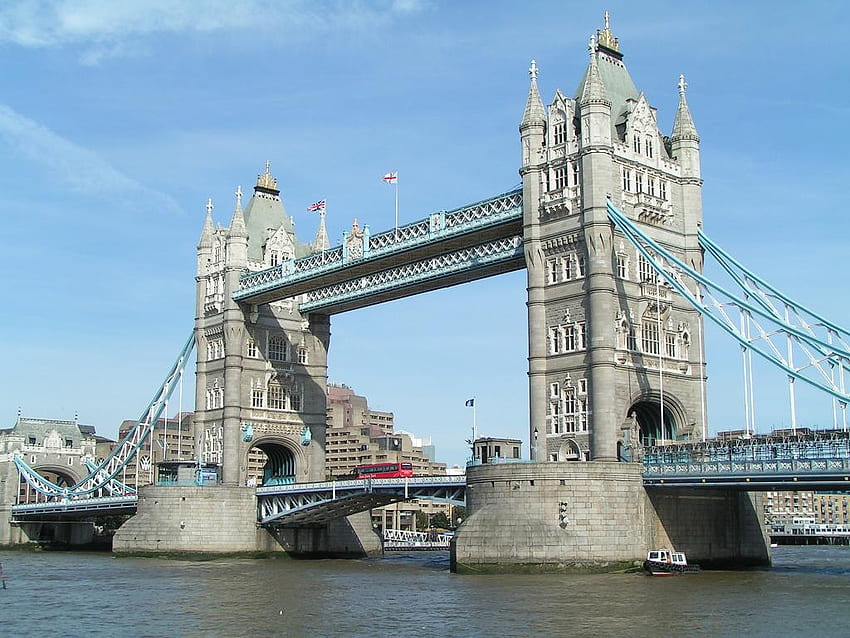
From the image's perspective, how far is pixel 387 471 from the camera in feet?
280

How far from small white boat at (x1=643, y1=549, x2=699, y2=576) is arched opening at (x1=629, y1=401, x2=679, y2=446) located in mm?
9283

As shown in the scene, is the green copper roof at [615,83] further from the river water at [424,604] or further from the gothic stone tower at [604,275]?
the river water at [424,604]

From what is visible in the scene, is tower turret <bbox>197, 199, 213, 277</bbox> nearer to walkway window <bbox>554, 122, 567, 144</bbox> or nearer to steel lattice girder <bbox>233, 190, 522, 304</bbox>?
steel lattice girder <bbox>233, 190, 522, 304</bbox>

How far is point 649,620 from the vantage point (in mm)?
40312

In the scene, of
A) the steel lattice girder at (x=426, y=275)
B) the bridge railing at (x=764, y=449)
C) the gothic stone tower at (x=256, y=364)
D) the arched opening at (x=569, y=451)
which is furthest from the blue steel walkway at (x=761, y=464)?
the gothic stone tower at (x=256, y=364)

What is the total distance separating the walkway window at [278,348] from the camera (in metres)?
95.4

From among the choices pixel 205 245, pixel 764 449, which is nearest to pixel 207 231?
pixel 205 245

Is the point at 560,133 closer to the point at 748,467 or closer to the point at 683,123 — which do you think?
the point at 683,123

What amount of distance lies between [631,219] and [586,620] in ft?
103

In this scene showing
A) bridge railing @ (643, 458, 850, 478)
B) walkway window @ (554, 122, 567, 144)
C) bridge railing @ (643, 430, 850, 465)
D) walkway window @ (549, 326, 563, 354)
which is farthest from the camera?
walkway window @ (554, 122, 567, 144)

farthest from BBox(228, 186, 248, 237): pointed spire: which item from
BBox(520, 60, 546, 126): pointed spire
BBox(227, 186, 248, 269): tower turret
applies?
BBox(520, 60, 546, 126): pointed spire

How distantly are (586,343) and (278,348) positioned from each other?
122 ft

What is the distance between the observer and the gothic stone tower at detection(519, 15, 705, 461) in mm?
64688

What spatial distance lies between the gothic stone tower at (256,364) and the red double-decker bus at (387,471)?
17.3 feet
